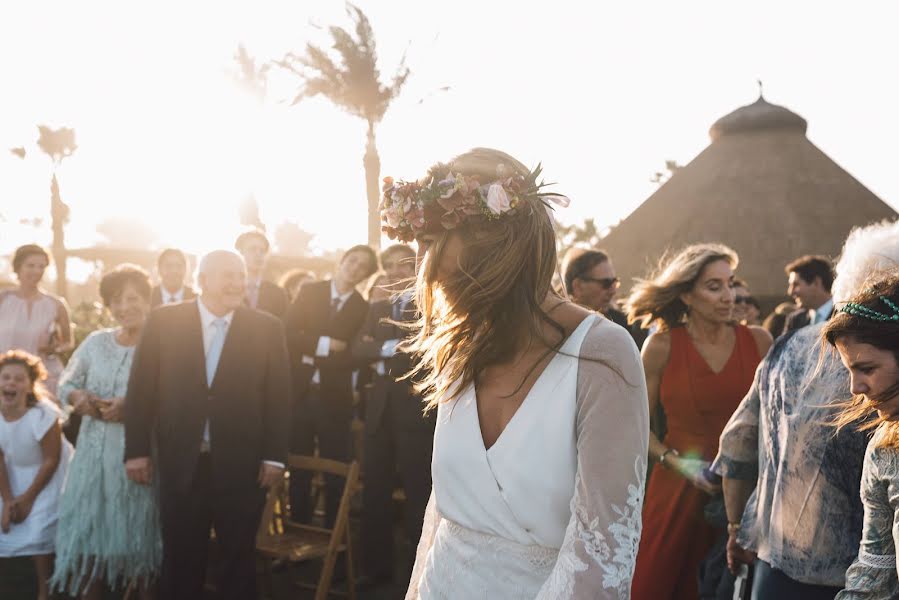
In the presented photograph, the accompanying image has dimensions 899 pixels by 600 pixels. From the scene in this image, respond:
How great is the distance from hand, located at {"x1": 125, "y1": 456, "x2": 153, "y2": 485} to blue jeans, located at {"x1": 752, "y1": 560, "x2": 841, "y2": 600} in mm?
3685

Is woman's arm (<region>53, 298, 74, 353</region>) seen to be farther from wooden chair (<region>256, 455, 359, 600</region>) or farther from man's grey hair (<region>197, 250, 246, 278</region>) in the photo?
man's grey hair (<region>197, 250, 246, 278</region>)

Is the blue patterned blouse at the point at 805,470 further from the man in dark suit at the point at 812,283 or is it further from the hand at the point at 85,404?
the man in dark suit at the point at 812,283

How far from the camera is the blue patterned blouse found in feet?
9.78

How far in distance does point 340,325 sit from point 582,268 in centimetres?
225

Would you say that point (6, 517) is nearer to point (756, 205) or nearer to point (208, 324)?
point (208, 324)

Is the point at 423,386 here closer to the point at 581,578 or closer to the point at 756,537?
the point at 581,578

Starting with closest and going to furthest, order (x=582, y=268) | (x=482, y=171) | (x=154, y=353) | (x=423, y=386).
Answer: (x=482, y=171)
(x=423, y=386)
(x=154, y=353)
(x=582, y=268)

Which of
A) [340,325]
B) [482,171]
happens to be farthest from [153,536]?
[482,171]

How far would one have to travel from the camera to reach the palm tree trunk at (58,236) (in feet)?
106

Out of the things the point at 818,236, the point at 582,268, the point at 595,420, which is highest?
the point at 818,236

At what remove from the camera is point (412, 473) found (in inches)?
245

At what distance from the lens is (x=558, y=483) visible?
2.00m

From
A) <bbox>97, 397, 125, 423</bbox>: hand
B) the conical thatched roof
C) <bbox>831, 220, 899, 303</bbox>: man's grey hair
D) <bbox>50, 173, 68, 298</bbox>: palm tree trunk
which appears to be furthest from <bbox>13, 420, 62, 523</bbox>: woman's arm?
<bbox>50, 173, 68, 298</bbox>: palm tree trunk

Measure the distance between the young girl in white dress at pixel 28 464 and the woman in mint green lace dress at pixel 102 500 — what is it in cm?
39
